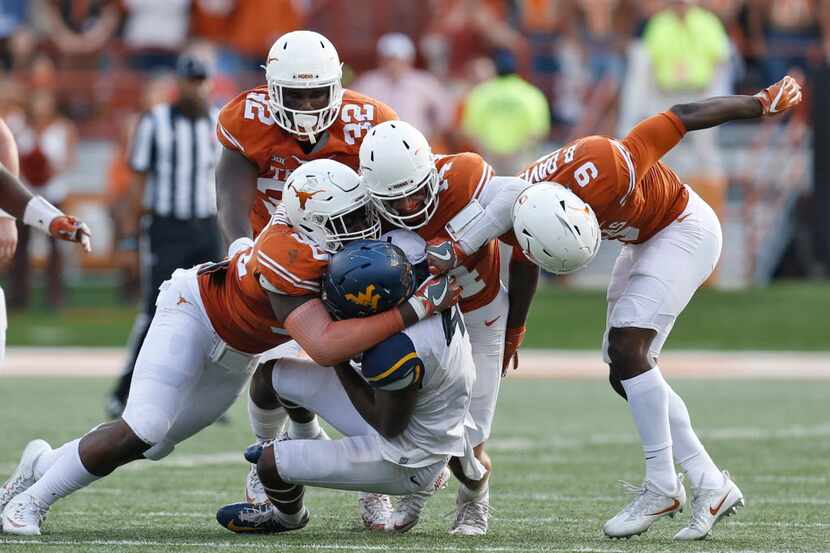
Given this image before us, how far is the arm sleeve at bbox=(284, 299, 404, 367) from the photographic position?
197 inches

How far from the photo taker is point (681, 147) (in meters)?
13.7

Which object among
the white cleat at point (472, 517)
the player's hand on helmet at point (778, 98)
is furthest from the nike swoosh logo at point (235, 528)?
the player's hand on helmet at point (778, 98)

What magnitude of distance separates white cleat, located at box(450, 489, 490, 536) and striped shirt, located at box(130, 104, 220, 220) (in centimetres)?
382

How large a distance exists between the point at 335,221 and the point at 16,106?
35.4 ft

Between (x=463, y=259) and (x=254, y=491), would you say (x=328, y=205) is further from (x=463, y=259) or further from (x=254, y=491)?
(x=254, y=491)

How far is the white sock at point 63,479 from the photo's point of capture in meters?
5.31

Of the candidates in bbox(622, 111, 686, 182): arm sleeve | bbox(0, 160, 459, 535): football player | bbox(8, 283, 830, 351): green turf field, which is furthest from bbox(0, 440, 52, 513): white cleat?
bbox(8, 283, 830, 351): green turf field

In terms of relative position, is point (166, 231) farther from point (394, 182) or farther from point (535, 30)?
point (535, 30)

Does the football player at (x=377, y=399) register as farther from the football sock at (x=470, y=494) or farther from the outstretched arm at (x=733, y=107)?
the outstretched arm at (x=733, y=107)

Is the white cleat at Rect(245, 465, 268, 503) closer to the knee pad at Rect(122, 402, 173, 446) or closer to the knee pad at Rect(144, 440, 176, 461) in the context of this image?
the knee pad at Rect(144, 440, 176, 461)

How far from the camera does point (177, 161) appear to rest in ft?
29.7

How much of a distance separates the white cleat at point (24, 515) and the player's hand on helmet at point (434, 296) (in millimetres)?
1392

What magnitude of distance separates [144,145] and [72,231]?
→ 3.43 m

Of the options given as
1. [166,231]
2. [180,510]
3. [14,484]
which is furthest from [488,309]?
[166,231]
